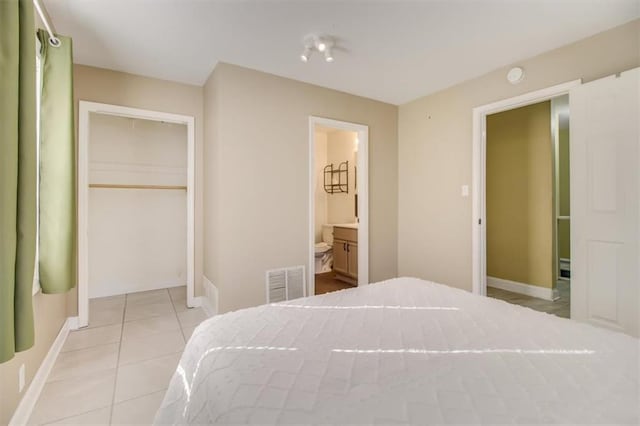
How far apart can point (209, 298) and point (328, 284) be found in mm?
1775

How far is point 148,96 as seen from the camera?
306 cm

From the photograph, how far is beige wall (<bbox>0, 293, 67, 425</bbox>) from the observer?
4.53 feet

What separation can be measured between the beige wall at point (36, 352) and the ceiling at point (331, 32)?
1989 millimetres

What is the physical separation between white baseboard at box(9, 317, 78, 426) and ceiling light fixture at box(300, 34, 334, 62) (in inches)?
112

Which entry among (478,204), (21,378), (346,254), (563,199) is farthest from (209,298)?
(563,199)

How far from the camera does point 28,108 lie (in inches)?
50.4

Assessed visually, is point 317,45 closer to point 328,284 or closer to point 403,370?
point 403,370

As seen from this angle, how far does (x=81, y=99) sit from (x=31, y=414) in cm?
253

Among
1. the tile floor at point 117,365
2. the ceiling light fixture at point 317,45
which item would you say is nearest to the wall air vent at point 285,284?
the tile floor at point 117,365

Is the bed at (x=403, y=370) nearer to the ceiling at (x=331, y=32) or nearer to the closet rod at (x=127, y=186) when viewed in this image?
the ceiling at (x=331, y=32)

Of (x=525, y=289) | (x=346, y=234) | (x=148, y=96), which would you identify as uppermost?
(x=148, y=96)

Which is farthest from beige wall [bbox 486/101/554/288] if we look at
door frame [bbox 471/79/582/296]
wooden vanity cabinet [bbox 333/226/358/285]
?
wooden vanity cabinet [bbox 333/226/358/285]

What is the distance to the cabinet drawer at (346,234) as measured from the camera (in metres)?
4.11

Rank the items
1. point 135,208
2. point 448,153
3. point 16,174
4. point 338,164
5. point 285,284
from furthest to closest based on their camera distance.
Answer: point 338,164 → point 135,208 → point 448,153 → point 285,284 → point 16,174
